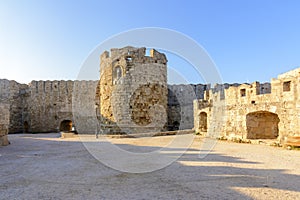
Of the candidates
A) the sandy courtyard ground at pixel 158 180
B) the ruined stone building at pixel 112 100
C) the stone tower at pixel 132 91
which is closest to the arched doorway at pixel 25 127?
the ruined stone building at pixel 112 100

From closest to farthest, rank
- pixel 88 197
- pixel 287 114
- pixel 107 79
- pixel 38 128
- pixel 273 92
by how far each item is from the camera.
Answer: pixel 88 197, pixel 287 114, pixel 273 92, pixel 107 79, pixel 38 128

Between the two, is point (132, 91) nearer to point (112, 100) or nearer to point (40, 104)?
point (112, 100)

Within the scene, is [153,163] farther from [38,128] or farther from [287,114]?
[38,128]

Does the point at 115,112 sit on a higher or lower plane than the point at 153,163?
higher

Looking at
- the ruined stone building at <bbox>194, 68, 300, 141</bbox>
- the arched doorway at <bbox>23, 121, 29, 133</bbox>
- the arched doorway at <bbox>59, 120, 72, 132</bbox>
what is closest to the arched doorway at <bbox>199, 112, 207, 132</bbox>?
the ruined stone building at <bbox>194, 68, 300, 141</bbox>

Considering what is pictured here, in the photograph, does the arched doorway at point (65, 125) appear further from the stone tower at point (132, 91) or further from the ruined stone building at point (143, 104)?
the stone tower at point (132, 91)

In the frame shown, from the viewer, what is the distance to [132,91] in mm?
13219

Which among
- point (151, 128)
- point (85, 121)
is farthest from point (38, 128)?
point (151, 128)

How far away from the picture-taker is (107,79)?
14.1 m

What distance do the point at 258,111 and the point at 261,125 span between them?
1.02m

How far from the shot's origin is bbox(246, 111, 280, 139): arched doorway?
8.66 meters

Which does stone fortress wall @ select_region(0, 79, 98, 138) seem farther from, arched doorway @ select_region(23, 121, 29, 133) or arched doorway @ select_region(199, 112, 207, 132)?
arched doorway @ select_region(199, 112, 207, 132)

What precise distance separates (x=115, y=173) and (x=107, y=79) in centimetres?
1067

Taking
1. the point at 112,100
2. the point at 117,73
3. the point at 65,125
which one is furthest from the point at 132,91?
the point at 65,125
